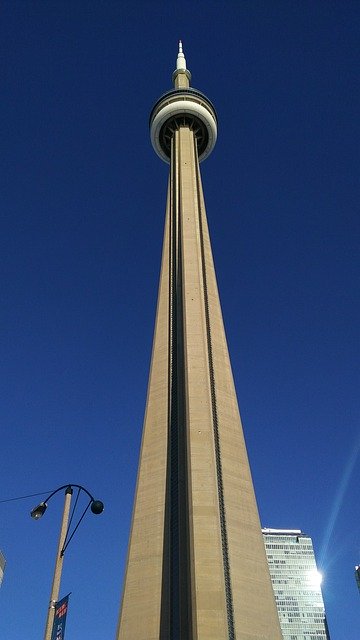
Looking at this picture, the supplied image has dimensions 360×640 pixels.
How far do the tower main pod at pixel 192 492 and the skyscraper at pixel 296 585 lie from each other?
92.9 meters

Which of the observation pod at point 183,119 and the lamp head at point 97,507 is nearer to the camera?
the lamp head at point 97,507

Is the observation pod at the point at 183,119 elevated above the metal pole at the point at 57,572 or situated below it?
above

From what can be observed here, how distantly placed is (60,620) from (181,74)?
61087 millimetres

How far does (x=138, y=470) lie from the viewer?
33.1 meters

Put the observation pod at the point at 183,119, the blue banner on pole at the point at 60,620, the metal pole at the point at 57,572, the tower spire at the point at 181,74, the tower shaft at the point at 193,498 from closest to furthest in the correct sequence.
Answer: the blue banner on pole at the point at 60,620, the metal pole at the point at 57,572, the tower shaft at the point at 193,498, the observation pod at the point at 183,119, the tower spire at the point at 181,74

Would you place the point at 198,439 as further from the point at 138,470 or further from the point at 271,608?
the point at 271,608

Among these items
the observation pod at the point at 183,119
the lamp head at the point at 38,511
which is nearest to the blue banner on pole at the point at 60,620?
the lamp head at the point at 38,511

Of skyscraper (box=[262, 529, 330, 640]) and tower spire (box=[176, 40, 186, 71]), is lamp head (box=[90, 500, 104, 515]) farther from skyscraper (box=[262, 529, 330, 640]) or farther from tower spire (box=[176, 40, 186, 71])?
skyscraper (box=[262, 529, 330, 640])

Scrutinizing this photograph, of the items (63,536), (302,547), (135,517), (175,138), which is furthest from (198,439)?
(302,547)

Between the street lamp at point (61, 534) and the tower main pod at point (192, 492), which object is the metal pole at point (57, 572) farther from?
the tower main pod at point (192, 492)

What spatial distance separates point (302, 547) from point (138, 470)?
10416 centimetres

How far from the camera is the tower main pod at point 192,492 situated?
26016 mm

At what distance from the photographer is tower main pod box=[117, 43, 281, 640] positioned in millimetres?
26016

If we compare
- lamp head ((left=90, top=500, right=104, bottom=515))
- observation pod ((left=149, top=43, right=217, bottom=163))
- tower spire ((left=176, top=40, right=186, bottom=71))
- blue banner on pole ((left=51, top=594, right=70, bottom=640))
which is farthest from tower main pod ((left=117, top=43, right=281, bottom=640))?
tower spire ((left=176, top=40, right=186, bottom=71))
